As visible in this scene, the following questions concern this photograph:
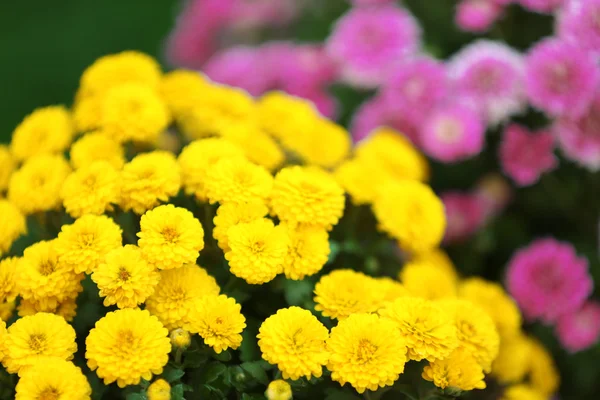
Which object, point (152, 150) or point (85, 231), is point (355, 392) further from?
point (152, 150)

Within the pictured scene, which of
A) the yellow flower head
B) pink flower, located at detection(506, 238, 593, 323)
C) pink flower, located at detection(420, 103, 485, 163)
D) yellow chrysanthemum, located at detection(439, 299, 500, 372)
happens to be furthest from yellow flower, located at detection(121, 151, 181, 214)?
pink flower, located at detection(506, 238, 593, 323)

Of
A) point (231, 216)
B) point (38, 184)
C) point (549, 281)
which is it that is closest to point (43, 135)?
point (38, 184)

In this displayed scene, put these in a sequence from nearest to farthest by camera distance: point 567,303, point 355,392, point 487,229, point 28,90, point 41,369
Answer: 1. point 41,369
2. point 355,392
3. point 567,303
4. point 487,229
5. point 28,90

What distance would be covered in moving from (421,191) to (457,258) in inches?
14.5

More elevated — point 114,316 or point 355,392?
point 114,316

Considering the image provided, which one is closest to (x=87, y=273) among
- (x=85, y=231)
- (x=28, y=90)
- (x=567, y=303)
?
(x=85, y=231)

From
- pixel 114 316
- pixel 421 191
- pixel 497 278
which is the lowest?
pixel 497 278

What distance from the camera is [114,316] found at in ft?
2.54

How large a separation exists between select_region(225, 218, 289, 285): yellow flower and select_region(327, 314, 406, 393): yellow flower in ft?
0.36

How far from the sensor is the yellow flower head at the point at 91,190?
0.89 metres

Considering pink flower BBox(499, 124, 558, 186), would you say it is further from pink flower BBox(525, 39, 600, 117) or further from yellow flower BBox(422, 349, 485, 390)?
yellow flower BBox(422, 349, 485, 390)

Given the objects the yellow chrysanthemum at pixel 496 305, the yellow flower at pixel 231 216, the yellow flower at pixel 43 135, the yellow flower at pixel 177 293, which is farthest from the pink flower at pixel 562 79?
the yellow flower at pixel 43 135

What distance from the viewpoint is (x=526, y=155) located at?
48.7 inches

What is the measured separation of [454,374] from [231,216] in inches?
13.2
